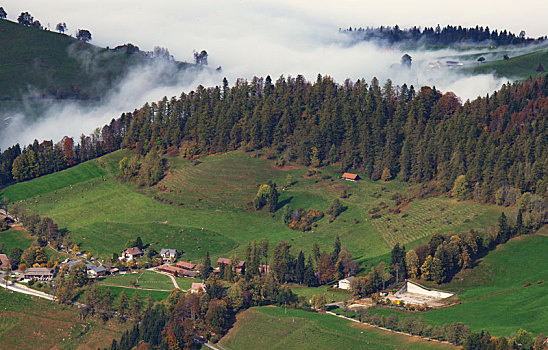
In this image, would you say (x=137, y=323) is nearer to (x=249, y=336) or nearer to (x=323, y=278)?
(x=249, y=336)

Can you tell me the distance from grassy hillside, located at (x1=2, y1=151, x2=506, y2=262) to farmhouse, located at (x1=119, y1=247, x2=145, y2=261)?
11.2ft

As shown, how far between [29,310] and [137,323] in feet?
73.5

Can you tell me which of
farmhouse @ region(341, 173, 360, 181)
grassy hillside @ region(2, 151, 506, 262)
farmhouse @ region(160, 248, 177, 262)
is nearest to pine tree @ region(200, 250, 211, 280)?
grassy hillside @ region(2, 151, 506, 262)

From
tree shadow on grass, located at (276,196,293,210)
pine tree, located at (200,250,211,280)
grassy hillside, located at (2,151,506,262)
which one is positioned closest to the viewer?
pine tree, located at (200,250,211,280)

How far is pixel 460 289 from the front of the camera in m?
140

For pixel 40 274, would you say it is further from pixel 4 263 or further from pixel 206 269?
pixel 206 269

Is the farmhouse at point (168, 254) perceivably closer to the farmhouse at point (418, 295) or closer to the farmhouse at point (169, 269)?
the farmhouse at point (169, 269)

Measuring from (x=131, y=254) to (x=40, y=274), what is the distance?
1888 cm

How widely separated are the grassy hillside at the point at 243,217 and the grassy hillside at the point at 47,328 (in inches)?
1000

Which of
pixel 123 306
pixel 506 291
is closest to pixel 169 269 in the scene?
pixel 123 306

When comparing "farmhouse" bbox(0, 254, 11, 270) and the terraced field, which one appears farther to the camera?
"farmhouse" bbox(0, 254, 11, 270)

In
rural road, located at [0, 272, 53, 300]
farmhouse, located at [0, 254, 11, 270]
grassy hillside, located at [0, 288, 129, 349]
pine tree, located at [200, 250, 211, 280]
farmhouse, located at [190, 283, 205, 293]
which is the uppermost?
pine tree, located at [200, 250, 211, 280]

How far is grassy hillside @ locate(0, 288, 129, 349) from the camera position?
453 ft

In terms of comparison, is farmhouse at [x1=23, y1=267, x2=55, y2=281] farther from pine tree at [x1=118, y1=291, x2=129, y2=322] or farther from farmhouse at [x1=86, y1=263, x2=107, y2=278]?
pine tree at [x1=118, y1=291, x2=129, y2=322]
